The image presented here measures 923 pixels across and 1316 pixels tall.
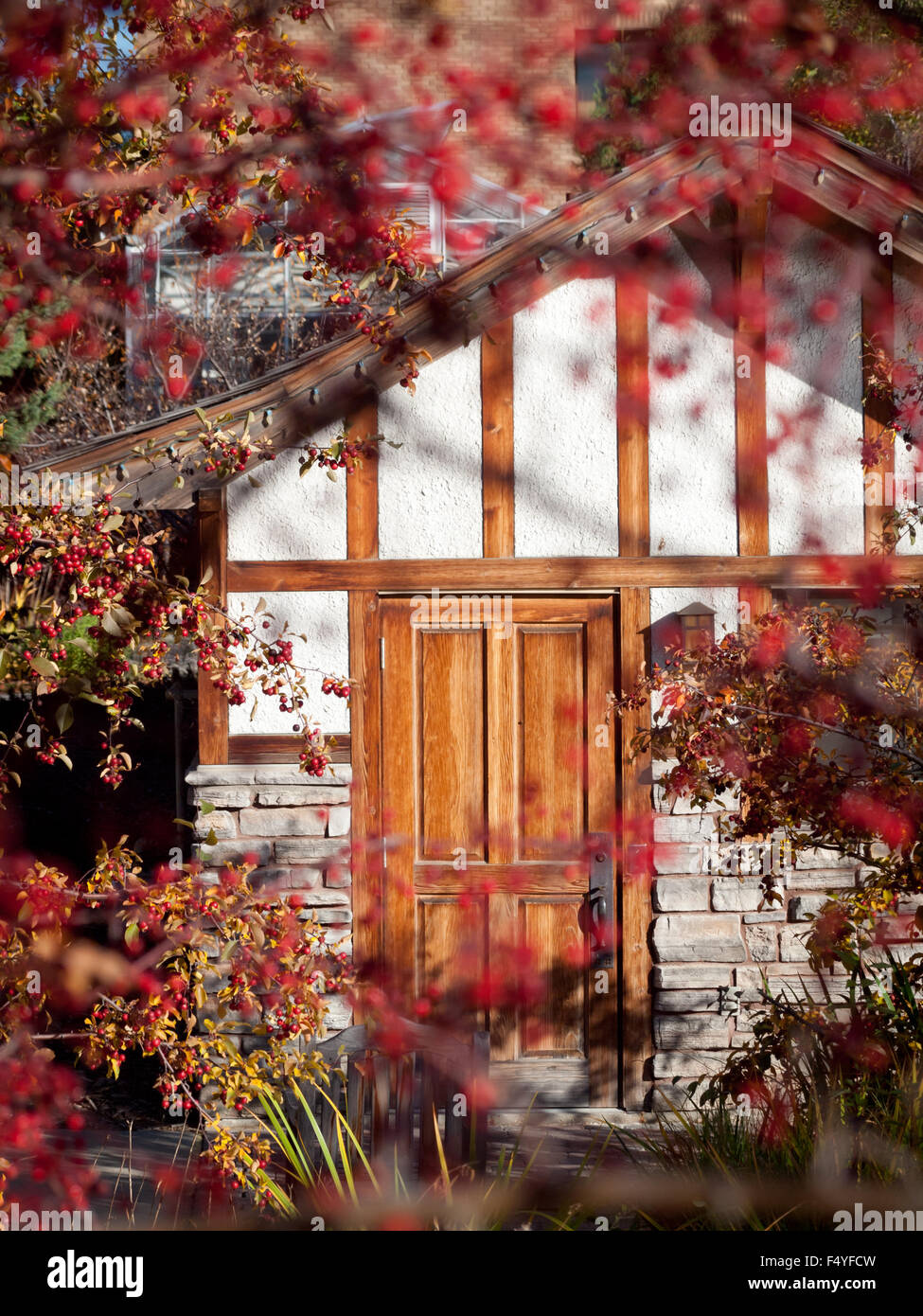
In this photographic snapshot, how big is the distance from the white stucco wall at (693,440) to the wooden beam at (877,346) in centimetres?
65

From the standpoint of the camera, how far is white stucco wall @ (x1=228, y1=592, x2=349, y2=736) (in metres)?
5.07

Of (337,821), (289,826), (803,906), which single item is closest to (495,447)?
(337,821)

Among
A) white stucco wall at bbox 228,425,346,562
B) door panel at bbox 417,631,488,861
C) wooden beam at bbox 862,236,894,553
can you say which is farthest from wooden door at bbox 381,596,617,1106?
wooden beam at bbox 862,236,894,553

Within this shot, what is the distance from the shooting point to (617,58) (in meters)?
12.8

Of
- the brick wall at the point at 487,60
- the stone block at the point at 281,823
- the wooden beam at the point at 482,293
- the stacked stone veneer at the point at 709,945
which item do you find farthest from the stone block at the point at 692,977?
the brick wall at the point at 487,60

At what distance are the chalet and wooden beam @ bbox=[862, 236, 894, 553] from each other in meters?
0.02

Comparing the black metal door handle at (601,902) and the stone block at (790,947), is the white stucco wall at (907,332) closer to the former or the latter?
the stone block at (790,947)

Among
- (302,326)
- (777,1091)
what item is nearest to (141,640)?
(777,1091)

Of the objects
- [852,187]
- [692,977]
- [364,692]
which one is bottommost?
[692,977]

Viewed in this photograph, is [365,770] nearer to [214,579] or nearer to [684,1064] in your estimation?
[214,579]

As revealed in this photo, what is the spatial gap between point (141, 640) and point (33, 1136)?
1394mm

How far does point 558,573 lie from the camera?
16.9 ft

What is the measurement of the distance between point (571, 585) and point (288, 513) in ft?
4.67

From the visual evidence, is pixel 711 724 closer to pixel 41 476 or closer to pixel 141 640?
pixel 141 640
